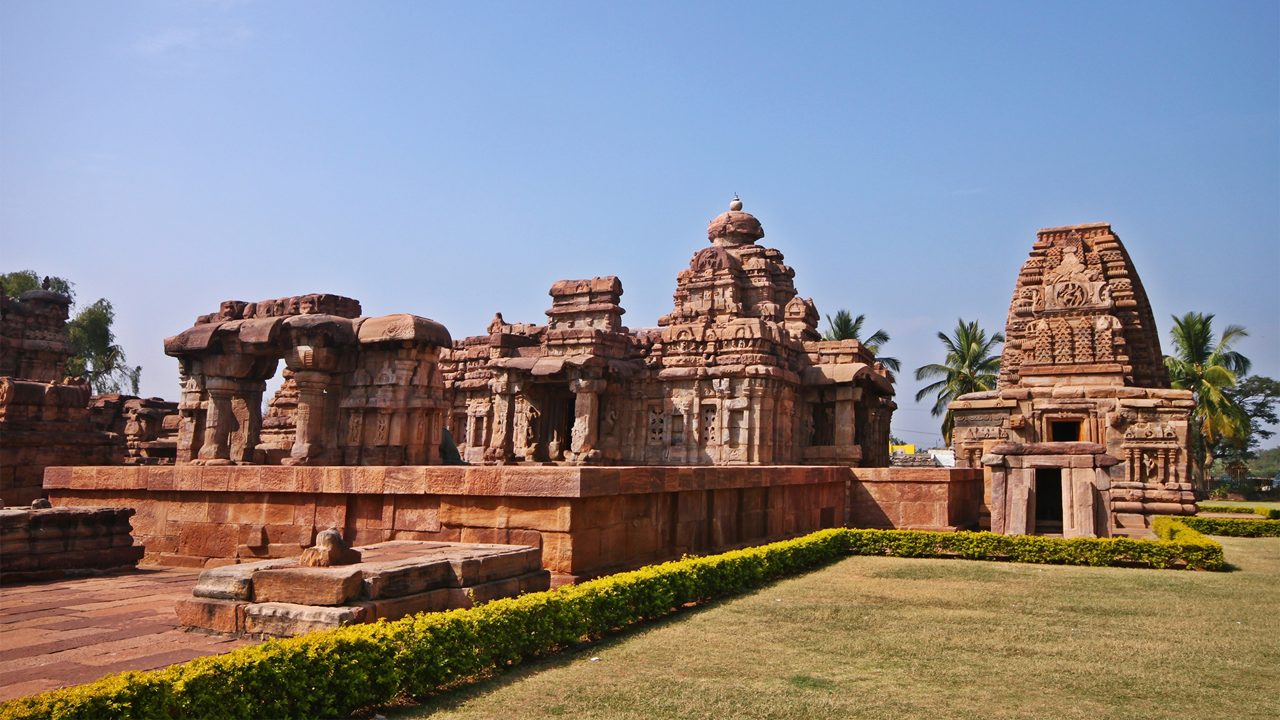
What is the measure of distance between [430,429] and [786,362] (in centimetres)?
964

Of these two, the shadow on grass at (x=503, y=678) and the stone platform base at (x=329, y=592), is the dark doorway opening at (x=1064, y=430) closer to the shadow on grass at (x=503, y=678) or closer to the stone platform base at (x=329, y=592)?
the shadow on grass at (x=503, y=678)

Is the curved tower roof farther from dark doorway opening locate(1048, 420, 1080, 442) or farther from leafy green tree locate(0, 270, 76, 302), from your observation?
leafy green tree locate(0, 270, 76, 302)

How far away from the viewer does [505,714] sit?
452 centimetres

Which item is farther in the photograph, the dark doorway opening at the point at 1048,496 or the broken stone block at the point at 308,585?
the dark doorway opening at the point at 1048,496

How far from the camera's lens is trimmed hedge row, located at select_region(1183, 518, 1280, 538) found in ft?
59.5

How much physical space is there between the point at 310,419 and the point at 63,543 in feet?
16.0

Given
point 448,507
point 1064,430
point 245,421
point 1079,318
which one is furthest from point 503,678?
point 1079,318

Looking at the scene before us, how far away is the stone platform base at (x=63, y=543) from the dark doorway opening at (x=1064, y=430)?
66.8ft

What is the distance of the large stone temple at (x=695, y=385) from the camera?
1952cm

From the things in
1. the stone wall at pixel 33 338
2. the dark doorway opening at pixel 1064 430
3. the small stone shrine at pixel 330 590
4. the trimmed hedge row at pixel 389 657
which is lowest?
the trimmed hedge row at pixel 389 657

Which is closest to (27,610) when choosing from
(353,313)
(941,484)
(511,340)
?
(353,313)

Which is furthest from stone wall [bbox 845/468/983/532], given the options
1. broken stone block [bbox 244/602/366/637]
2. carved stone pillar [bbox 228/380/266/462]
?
broken stone block [bbox 244/602/366/637]

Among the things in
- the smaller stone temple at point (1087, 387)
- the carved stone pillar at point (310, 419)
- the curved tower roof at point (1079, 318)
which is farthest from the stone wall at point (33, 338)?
the curved tower roof at point (1079, 318)

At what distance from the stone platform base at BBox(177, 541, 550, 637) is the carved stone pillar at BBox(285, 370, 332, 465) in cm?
682
